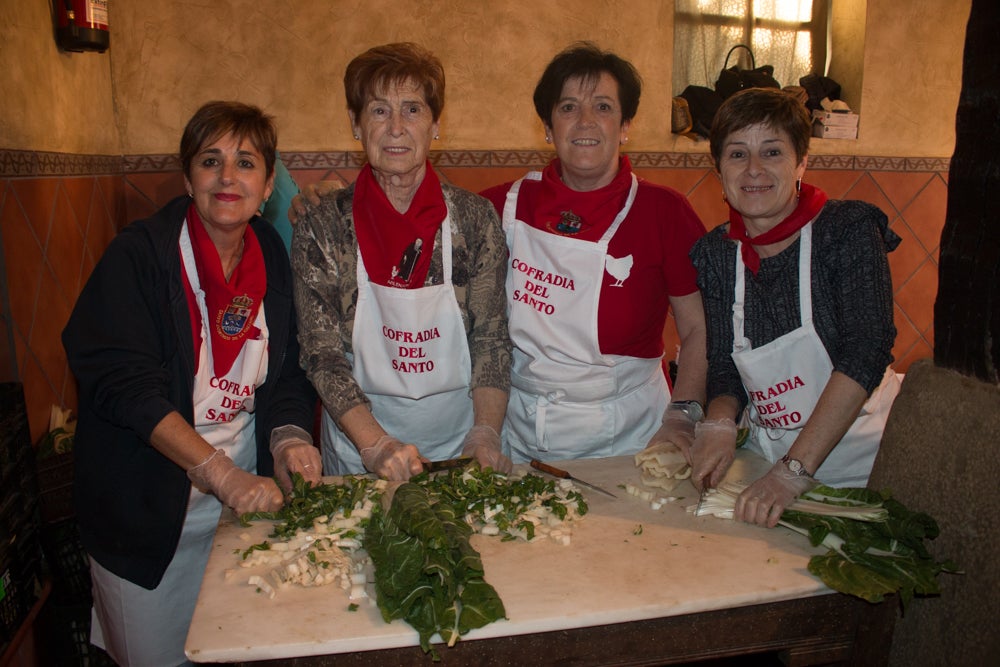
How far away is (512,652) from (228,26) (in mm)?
3955

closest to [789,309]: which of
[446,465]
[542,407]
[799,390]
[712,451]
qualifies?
[799,390]

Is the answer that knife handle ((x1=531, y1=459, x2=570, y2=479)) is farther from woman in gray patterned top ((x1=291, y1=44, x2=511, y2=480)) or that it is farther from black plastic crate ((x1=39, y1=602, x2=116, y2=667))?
black plastic crate ((x1=39, y1=602, x2=116, y2=667))

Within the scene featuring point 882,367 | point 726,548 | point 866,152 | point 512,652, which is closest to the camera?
point 512,652

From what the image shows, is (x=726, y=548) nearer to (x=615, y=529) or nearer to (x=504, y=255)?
(x=615, y=529)

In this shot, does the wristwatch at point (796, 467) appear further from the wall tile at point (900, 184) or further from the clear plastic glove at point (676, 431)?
the wall tile at point (900, 184)

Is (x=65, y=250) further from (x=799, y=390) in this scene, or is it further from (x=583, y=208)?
(x=799, y=390)

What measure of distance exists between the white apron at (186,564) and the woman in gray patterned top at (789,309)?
1440 mm

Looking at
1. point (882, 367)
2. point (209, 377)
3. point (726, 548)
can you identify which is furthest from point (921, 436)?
point (209, 377)

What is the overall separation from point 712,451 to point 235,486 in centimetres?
139

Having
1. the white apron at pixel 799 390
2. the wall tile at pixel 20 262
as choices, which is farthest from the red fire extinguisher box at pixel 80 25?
the white apron at pixel 799 390

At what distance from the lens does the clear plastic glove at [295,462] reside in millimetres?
2305

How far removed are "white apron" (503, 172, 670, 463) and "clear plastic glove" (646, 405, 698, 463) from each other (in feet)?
0.67

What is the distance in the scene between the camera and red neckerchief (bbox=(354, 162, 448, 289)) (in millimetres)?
2551

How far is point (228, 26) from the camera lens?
4371mm
